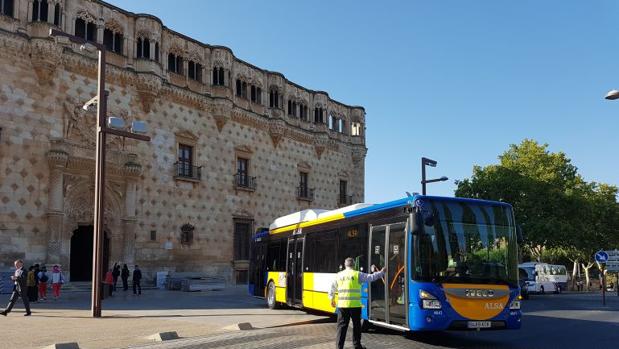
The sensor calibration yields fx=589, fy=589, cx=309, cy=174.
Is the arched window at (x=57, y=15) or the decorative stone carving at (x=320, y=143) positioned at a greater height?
the arched window at (x=57, y=15)

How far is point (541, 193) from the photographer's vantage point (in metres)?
39.2

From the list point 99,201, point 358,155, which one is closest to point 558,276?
point 358,155

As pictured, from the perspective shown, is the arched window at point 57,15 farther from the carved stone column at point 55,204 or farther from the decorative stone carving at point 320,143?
the decorative stone carving at point 320,143

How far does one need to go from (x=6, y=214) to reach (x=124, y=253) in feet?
19.3

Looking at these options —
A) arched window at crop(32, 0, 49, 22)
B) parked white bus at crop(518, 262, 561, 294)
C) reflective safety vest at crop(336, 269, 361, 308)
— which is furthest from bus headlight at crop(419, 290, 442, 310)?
parked white bus at crop(518, 262, 561, 294)

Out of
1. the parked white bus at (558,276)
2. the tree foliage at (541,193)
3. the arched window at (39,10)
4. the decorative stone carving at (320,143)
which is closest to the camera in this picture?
the arched window at (39,10)

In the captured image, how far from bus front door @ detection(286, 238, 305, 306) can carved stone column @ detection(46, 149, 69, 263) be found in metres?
12.5

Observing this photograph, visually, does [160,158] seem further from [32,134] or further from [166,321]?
[166,321]

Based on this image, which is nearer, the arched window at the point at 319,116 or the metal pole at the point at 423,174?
the metal pole at the point at 423,174

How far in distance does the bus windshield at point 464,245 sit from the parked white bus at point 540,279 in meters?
30.3

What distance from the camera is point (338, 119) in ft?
149

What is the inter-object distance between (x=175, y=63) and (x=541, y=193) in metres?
24.9

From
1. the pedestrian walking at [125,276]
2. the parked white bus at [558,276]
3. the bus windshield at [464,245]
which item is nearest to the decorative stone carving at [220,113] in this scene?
the pedestrian walking at [125,276]

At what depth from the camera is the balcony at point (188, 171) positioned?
104 feet
